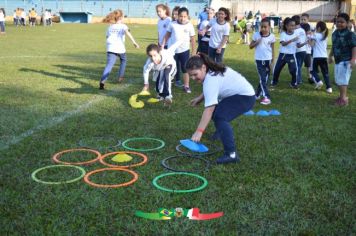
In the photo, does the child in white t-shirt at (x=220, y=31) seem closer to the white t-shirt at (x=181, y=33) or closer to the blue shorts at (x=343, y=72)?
the white t-shirt at (x=181, y=33)

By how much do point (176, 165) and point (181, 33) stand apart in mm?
5282

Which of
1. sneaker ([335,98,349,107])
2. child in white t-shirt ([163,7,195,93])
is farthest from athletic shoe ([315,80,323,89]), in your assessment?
child in white t-shirt ([163,7,195,93])

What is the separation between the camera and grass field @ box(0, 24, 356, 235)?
3836 millimetres

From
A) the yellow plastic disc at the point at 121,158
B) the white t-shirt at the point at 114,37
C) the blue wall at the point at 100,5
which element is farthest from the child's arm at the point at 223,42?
the blue wall at the point at 100,5

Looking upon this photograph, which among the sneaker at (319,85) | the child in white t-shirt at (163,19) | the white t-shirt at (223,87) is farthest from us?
the child in white t-shirt at (163,19)

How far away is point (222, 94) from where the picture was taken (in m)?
A: 5.45

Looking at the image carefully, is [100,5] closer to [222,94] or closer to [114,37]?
[114,37]

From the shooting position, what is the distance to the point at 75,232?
145 inches

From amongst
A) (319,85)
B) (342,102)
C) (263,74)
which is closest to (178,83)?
(263,74)

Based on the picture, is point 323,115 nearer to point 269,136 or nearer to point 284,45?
point 269,136

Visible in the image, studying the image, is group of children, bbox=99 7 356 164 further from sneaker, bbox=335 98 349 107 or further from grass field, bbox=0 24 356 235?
grass field, bbox=0 24 356 235

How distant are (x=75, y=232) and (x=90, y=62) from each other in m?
12.1

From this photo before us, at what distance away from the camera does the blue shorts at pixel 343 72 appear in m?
8.48

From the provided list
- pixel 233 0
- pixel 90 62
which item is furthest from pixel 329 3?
pixel 90 62
